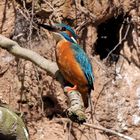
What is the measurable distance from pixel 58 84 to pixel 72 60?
591 millimetres

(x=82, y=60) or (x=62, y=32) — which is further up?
(x=62, y=32)

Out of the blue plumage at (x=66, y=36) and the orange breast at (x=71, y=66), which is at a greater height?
the blue plumage at (x=66, y=36)

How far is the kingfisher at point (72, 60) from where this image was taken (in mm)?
3332

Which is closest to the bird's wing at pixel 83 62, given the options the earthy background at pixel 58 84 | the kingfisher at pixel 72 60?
the kingfisher at pixel 72 60

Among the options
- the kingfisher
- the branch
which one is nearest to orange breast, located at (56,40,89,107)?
the kingfisher

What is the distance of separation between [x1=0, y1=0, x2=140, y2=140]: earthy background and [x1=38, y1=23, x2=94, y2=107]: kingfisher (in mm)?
419

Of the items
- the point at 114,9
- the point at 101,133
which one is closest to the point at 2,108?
the point at 101,133

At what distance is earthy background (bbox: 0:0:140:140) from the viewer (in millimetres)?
3941

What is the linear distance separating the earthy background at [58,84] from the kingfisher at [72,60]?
419 millimetres

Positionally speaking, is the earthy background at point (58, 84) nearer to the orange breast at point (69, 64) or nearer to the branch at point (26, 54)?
the orange breast at point (69, 64)

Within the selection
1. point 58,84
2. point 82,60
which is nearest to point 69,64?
point 82,60

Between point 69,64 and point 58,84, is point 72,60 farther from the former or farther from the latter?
point 58,84

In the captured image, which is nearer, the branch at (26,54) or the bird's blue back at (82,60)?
the branch at (26,54)

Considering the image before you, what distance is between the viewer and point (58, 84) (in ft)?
13.0
